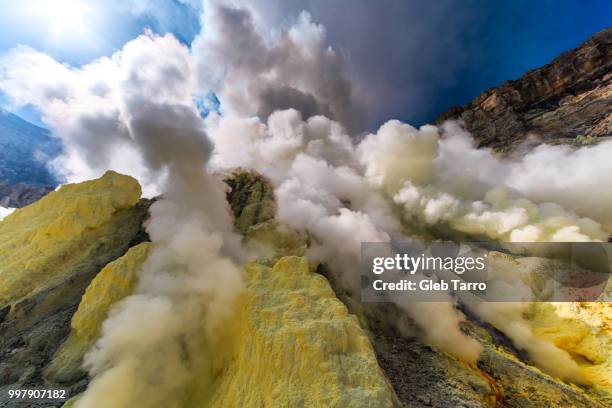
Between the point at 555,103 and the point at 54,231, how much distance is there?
6175 inches

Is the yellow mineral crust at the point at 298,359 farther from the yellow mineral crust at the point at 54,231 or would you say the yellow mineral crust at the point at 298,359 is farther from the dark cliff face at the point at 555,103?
the dark cliff face at the point at 555,103

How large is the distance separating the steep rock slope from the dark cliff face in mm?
120771

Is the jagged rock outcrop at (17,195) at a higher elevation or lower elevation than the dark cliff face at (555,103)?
lower

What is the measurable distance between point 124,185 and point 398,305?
5067 centimetres

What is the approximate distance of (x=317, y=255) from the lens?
52594 mm

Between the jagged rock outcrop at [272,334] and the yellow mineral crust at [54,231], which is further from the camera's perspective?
the yellow mineral crust at [54,231]

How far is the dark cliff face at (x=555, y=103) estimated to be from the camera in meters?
88.8

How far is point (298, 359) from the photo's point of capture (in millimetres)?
20672

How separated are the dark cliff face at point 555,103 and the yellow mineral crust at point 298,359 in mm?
102177

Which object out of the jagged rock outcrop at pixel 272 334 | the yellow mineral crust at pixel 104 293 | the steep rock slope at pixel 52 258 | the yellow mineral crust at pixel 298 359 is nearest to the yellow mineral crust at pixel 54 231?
the steep rock slope at pixel 52 258

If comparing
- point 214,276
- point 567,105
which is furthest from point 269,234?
point 567,105

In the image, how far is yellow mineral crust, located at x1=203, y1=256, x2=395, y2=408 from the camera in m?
18.6

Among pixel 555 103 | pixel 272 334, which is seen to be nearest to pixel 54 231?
pixel 272 334

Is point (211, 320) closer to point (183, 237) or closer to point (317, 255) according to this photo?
point (183, 237)
